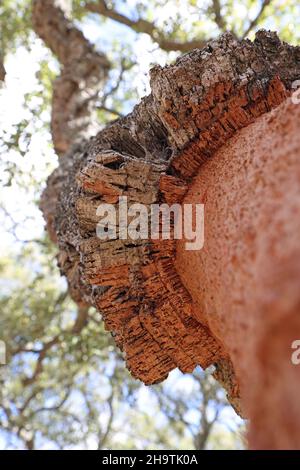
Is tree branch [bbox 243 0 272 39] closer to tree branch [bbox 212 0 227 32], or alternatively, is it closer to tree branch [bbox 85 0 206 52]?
tree branch [bbox 212 0 227 32]

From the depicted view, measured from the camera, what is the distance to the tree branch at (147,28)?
7250 mm

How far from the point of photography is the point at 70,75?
584cm

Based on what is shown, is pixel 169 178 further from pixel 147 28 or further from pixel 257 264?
pixel 147 28

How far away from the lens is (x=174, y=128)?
248cm

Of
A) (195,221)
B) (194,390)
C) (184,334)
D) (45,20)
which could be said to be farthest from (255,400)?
(194,390)

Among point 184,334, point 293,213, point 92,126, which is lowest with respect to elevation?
point 184,334

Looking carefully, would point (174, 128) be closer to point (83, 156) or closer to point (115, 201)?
point (115, 201)

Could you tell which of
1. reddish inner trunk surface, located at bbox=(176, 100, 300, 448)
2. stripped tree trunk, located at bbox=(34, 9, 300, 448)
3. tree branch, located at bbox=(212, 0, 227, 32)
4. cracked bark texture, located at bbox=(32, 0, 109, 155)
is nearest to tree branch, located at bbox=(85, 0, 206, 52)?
tree branch, located at bbox=(212, 0, 227, 32)

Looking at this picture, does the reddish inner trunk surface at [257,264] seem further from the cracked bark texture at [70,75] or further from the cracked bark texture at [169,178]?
the cracked bark texture at [70,75]

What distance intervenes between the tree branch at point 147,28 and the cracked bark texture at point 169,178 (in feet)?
15.9

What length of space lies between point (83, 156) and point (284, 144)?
2.28 metres

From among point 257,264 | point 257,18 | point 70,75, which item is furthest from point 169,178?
point 257,18

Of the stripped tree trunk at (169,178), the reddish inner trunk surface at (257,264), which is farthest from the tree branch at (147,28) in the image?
the reddish inner trunk surface at (257,264)

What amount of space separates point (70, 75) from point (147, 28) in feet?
7.96
